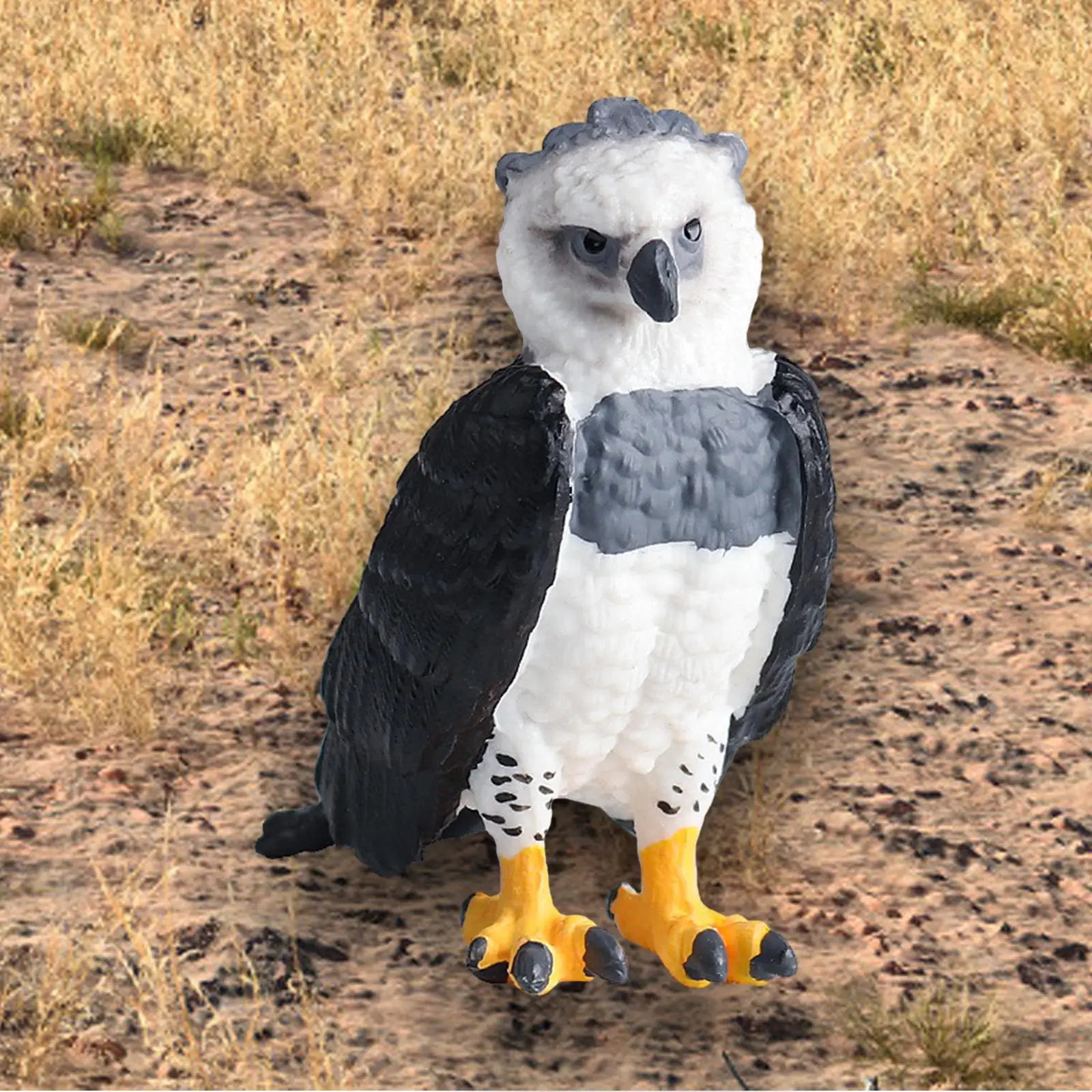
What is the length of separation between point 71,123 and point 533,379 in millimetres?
5245

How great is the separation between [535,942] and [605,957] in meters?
0.14

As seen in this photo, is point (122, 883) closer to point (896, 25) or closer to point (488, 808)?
point (488, 808)

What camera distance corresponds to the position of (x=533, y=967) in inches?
138

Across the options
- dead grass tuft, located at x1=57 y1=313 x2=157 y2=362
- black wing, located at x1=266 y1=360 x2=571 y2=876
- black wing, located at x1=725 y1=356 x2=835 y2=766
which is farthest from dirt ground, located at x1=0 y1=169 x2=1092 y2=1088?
dead grass tuft, located at x1=57 y1=313 x2=157 y2=362

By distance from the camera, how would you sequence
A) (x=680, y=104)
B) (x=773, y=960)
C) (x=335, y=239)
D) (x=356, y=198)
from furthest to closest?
(x=680, y=104)
(x=356, y=198)
(x=335, y=239)
(x=773, y=960)

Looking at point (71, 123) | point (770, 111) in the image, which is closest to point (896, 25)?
point (770, 111)

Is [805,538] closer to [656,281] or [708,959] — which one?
[656,281]

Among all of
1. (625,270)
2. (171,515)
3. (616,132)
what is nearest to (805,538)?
(625,270)

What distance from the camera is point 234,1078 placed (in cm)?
335

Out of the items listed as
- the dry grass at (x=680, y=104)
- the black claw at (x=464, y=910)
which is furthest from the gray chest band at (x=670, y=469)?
the dry grass at (x=680, y=104)

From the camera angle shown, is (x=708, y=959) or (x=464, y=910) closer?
(x=708, y=959)

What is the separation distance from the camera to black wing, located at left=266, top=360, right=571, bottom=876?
310 cm

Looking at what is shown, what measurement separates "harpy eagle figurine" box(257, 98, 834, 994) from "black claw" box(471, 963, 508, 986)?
0.01m

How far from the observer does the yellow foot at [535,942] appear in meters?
3.52
